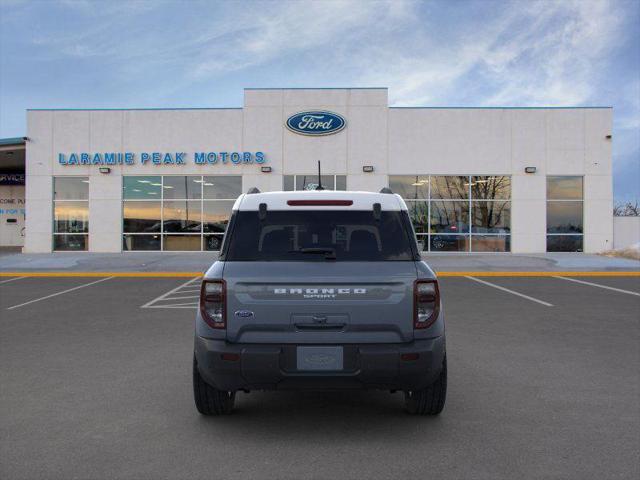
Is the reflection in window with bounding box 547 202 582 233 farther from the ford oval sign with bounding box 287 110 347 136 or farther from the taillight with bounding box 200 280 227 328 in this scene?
the taillight with bounding box 200 280 227 328

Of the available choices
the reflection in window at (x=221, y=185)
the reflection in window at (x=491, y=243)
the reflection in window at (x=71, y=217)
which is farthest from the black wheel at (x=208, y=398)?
the reflection in window at (x=71, y=217)

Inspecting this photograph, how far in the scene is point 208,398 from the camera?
4109 millimetres

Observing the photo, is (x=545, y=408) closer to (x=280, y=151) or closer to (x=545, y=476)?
(x=545, y=476)

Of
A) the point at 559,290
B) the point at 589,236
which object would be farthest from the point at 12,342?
the point at 589,236

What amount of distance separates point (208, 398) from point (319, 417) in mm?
886

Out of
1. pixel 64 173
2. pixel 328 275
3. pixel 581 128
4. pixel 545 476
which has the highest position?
pixel 581 128

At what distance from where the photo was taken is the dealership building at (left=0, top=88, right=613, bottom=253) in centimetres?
2186

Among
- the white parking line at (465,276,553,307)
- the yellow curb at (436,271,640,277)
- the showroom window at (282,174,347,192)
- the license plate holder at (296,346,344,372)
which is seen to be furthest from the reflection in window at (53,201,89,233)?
the license plate holder at (296,346,344,372)

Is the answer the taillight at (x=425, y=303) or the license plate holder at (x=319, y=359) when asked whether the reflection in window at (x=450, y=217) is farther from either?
the license plate holder at (x=319, y=359)

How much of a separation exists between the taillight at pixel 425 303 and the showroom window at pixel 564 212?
2025cm

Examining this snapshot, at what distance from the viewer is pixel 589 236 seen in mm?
22109

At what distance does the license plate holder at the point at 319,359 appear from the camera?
357 centimetres

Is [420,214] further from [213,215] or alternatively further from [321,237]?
[321,237]

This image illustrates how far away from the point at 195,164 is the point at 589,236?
16.5 meters
